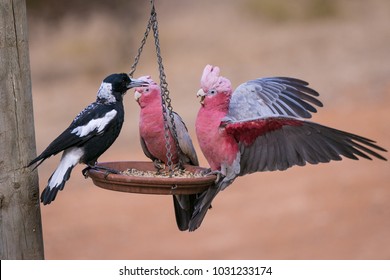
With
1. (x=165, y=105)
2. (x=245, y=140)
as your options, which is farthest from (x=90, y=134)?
(x=245, y=140)

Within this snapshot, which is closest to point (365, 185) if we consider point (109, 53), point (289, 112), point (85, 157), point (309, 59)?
point (309, 59)

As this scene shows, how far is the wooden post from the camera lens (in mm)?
3785

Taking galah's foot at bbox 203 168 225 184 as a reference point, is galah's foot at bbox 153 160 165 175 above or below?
above

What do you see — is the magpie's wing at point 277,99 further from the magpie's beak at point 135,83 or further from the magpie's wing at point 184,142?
the magpie's beak at point 135,83

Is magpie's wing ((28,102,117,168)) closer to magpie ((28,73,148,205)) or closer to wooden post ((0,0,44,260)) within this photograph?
magpie ((28,73,148,205))

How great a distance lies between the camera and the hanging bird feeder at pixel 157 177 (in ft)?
12.6

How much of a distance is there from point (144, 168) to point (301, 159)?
94cm

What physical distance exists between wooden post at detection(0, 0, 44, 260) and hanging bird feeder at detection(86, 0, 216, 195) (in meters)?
0.40

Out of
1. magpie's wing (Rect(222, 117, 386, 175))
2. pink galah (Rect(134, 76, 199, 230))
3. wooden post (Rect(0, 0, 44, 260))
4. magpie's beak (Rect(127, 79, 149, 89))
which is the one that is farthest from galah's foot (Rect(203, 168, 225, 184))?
wooden post (Rect(0, 0, 44, 260))

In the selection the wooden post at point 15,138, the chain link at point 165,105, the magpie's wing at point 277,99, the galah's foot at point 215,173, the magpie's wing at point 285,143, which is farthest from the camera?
the magpie's wing at point 277,99

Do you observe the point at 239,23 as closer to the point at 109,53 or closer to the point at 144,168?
the point at 109,53

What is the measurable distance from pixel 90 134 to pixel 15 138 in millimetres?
432

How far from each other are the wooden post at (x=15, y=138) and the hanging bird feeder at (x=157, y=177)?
403 millimetres

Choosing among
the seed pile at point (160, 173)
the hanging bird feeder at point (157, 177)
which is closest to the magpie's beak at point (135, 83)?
the hanging bird feeder at point (157, 177)
